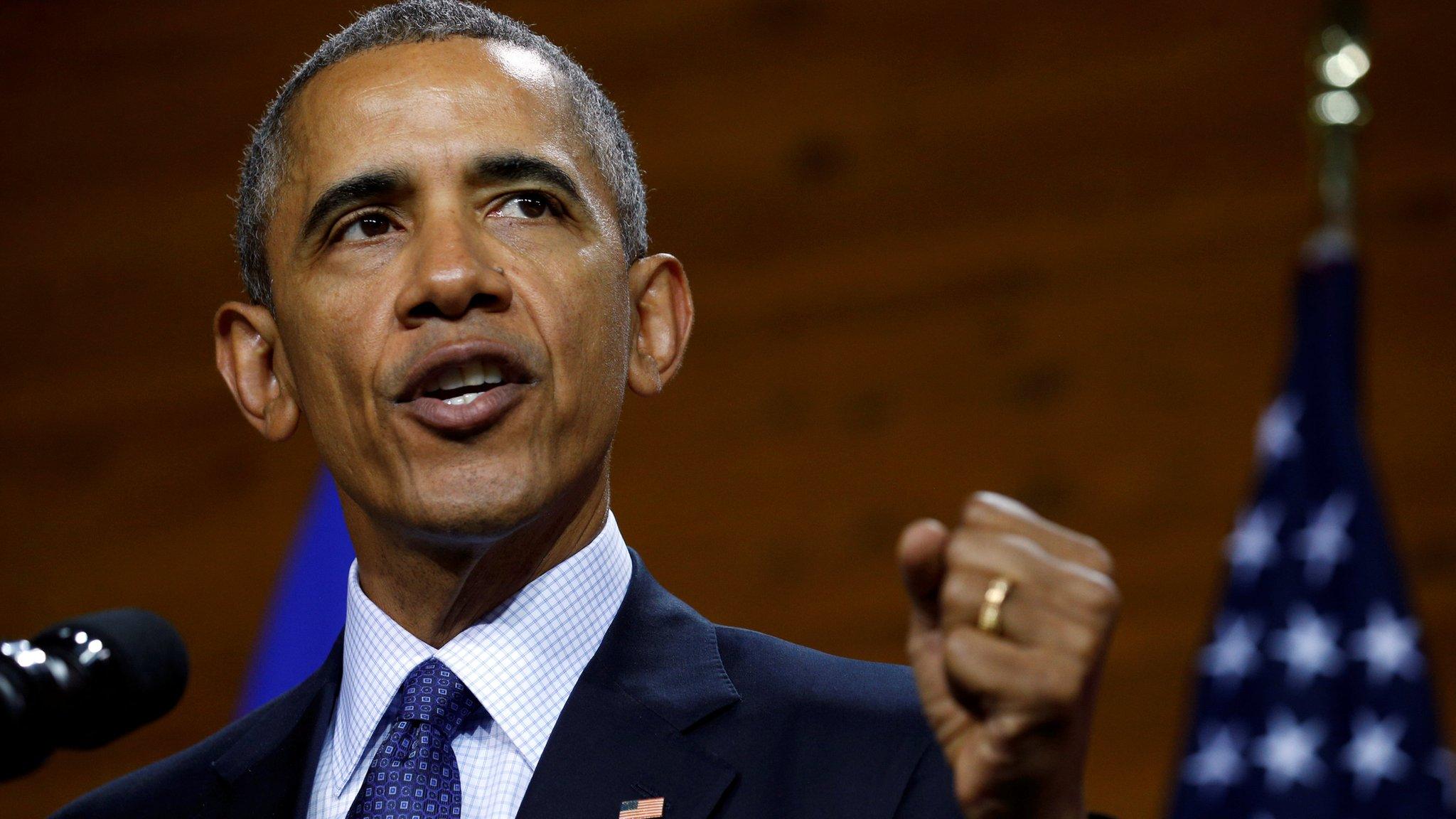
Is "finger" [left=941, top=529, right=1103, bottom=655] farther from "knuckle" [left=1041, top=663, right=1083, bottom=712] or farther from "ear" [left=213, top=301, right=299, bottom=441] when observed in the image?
"ear" [left=213, top=301, right=299, bottom=441]

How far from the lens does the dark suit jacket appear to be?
1432 millimetres

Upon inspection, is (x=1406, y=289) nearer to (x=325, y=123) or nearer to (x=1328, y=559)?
(x=1328, y=559)

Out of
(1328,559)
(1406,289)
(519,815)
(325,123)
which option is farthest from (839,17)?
(519,815)

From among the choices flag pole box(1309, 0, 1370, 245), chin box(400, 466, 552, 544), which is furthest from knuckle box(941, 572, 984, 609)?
flag pole box(1309, 0, 1370, 245)

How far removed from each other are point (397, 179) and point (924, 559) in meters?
0.77

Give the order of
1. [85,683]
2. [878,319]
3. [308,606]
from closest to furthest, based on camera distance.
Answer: [85,683], [308,606], [878,319]

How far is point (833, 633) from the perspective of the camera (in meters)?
3.74

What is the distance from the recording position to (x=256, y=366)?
1831mm

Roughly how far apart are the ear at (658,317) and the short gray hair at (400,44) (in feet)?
0.09

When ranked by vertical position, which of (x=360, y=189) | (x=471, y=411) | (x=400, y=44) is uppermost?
(x=400, y=44)

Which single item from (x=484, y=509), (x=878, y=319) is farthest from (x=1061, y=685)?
(x=878, y=319)

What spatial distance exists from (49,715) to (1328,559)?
7.94ft

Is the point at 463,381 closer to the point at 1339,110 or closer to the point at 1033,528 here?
the point at 1033,528

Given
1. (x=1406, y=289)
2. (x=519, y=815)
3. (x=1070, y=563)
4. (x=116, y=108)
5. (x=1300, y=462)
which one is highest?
(x=116, y=108)
